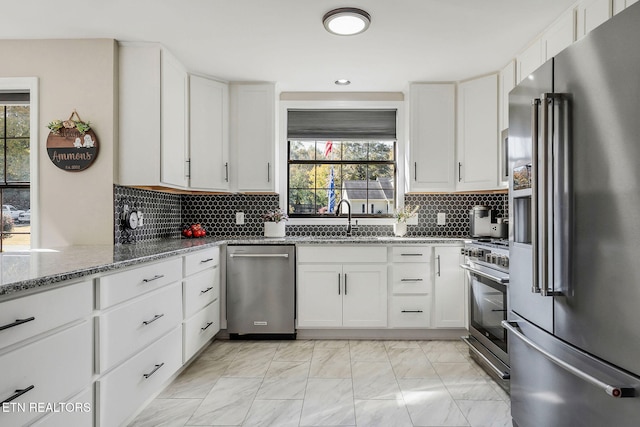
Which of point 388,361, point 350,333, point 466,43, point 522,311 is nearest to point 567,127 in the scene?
point 522,311

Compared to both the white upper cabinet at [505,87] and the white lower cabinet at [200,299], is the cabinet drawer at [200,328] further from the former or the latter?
the white upper cabinet at [505,87]

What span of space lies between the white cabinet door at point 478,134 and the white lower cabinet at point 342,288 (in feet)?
3.58

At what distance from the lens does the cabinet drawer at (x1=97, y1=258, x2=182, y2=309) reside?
163cm

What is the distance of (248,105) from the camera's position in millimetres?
3568

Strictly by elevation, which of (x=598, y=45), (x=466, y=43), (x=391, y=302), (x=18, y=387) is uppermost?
(x=466, y=43)

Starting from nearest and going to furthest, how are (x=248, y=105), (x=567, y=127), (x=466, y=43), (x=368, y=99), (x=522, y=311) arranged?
(x=567, y=127), (x=522, y=311), (x=466, y=43), (x=248, y=105), (x=368, y=99)

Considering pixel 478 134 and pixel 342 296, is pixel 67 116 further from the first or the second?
pixel 478 134

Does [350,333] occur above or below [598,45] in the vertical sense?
below

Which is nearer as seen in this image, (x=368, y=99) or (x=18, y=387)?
(x=18, y=387)

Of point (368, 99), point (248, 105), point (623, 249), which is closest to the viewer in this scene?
point (623, 249)

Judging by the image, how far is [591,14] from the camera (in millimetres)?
2088

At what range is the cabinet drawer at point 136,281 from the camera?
1.63 m

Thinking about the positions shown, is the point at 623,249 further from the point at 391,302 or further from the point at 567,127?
the point at 391,302

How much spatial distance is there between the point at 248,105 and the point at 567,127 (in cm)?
284
